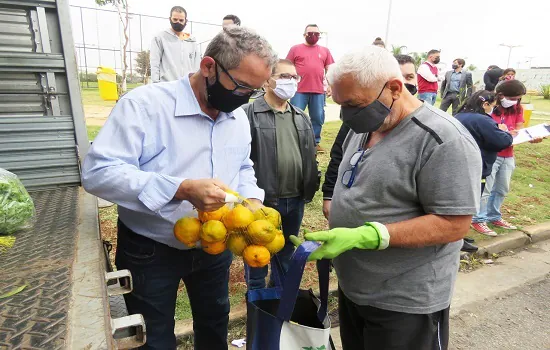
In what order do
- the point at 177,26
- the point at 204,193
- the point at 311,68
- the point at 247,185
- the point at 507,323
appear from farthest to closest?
the point at 311,68, the point at 177,26, the point at 507,323, the point at 247,185, the point at 204,193

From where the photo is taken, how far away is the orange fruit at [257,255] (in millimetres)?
1604

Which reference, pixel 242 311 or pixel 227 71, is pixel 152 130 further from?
pixel 242 311

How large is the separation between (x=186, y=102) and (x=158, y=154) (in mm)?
301

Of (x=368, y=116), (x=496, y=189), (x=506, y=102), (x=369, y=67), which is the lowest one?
(x=496, y=189)

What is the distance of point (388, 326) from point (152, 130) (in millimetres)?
1474

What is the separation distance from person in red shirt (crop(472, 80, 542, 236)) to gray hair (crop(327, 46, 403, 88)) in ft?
13.8

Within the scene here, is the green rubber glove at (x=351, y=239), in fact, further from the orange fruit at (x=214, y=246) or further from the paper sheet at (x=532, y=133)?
the paper sheet at (x=532, y=133)

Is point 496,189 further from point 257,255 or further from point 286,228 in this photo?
point 257,255

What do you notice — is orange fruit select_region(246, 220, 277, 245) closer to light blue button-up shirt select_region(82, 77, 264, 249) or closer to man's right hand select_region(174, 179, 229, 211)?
man's right hand select_region(174, 179, 229, 211)

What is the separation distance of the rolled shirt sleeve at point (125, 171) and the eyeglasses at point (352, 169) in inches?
32.6

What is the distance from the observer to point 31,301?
140cm

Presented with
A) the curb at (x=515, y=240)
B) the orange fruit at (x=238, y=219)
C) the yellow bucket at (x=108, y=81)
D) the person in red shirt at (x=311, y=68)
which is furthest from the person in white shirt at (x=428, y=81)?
the orange fruit at (x=238, y=219)

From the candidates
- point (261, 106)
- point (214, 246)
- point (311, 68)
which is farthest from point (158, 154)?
point (311, 68)

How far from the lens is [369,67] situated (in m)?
1.62
